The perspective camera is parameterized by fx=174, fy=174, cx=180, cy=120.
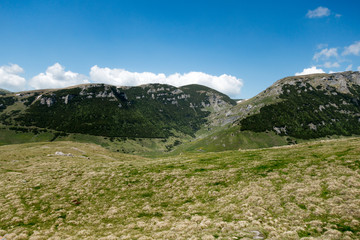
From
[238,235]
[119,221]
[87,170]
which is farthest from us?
[87,170]

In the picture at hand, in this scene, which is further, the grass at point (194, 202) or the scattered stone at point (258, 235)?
the grass at point (194, 202)

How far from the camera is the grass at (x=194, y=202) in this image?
17922 mm

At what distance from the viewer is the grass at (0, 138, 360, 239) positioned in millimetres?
17922

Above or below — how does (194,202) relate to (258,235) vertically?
below

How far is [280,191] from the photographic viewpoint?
2484 centimetres

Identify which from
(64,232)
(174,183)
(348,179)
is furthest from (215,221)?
(348,179)

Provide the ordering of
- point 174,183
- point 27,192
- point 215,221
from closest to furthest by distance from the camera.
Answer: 1. point 215,221
2. point 27,192
3. point 174,183

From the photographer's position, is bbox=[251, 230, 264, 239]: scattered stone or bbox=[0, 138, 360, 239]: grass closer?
bbox=[251, 230, 264, 239]: scattered stone

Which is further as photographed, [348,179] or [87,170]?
[87,170]

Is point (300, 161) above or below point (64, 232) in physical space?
above

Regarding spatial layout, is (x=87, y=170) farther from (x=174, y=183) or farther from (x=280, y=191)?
(x=280, y=191)

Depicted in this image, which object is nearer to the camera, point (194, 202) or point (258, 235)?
point (258, 235)

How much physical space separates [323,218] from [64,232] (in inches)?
1144

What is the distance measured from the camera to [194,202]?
25906 mm
